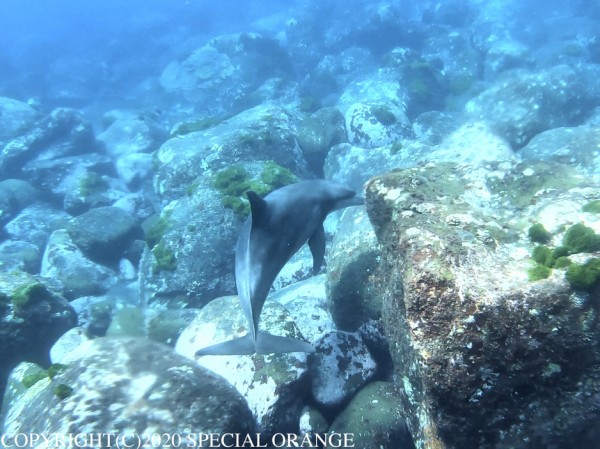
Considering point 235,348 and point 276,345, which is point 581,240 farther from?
point 235,348

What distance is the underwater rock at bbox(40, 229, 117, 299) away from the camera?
39.8 ft

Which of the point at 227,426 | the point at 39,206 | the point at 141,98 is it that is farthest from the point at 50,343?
the point at 141,98

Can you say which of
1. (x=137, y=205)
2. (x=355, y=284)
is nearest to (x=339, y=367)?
(x=355, y=284)

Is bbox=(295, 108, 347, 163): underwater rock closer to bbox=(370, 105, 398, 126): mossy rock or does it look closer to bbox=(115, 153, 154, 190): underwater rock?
bbox=(370, 105, 398, 126): mossy rock

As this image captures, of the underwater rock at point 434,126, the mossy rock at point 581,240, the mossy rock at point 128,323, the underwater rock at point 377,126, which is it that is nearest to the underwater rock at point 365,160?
the underwater rock at point 377,126

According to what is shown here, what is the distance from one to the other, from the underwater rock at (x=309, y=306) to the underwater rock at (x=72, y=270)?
6.80 m

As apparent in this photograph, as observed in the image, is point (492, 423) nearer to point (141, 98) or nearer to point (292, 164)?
point (292, 164)

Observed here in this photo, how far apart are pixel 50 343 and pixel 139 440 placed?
5.98 m

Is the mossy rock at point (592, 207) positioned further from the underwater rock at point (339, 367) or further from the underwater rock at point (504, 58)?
the underwater rock at point (504, 58)

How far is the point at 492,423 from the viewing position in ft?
10.8

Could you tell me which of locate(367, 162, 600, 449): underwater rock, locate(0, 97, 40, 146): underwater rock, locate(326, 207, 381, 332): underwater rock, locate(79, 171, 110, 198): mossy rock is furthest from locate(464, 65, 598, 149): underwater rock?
locate(0, 97, 40, 146): underwater rock

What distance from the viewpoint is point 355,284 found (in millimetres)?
6824

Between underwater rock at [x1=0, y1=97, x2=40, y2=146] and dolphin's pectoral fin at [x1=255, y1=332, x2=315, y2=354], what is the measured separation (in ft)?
73.5

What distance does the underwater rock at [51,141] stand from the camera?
19.5 metres
